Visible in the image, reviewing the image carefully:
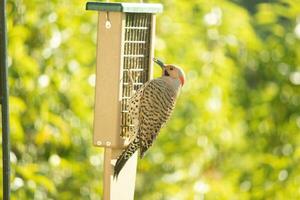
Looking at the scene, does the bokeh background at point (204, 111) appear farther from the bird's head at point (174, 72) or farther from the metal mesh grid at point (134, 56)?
the bird's head at point (174, 72)

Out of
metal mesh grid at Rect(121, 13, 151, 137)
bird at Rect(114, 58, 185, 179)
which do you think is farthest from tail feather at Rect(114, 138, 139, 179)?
metal mesh grid at Rect(121, 13, 151, 137)

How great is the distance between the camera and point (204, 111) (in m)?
7.79

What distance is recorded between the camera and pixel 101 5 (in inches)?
177

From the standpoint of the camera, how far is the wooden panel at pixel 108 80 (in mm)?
4574

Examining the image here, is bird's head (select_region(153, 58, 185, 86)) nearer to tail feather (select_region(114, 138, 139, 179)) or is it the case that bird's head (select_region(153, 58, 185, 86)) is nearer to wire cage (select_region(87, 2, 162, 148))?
wire cage (select_region(87, 2, 162, 148))

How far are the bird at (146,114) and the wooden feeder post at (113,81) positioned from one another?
0.05m

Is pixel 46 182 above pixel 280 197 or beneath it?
above

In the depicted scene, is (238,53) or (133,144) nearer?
(133,144)

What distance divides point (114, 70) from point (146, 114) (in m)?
0.25

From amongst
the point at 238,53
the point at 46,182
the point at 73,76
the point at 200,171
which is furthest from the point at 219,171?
the point at 46,182

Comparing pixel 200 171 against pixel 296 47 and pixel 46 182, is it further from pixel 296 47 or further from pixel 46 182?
pixel 46 182

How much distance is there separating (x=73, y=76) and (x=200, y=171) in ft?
6.83

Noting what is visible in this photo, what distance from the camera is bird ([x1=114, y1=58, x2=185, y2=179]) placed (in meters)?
4.61

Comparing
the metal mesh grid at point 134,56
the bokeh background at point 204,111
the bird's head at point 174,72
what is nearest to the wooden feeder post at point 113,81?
the metal mesh grid at point 134,56
